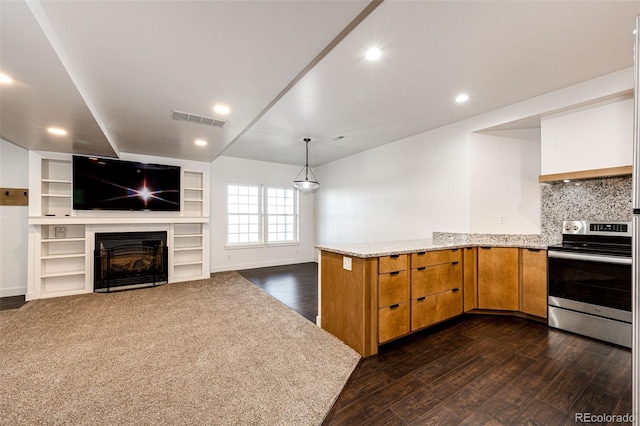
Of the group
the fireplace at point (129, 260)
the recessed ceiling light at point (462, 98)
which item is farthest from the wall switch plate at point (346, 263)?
the fireplace at point (129, 260)

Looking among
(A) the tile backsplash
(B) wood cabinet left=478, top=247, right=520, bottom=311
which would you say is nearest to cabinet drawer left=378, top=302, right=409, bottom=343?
(B) wood cabinet left=478, top=247, right=520, bottom=311

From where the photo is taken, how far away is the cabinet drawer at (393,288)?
2539 mm

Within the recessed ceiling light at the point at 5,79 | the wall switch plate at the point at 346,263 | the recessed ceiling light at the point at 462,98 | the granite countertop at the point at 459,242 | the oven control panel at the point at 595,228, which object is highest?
the recessed ceiling light at the point at 462,98

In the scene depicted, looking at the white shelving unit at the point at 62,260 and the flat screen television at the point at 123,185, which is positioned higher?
the flat screen television at the point at 123,185

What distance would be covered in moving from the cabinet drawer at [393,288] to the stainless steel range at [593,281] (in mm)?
1905

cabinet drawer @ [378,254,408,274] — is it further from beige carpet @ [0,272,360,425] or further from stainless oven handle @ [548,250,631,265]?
stainless oven handle @ [548,250,631,265]

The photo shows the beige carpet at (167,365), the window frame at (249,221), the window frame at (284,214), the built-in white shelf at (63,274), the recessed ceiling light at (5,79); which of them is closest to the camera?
the beige carpet at (167,365)

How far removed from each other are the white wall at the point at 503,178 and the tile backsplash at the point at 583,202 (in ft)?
0.81

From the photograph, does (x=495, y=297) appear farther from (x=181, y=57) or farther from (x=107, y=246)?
(x=107, y=246)

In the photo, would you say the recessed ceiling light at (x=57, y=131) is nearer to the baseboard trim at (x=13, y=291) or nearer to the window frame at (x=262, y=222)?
the baseboard trim at (x=13, y=291)

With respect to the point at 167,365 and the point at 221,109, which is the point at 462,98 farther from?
the point at 167,365

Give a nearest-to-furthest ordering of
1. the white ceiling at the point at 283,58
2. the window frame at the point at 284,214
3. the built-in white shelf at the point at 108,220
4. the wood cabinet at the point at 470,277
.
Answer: the white ceiling at the point at 283,58 → the wood cabinet at the point at 470,277 → the built-in white shelf at the point at 108,220 → the window frame at the point at 284,214

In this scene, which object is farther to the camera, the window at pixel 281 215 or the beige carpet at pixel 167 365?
the window at pixel 281 215

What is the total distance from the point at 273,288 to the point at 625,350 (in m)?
4.45
